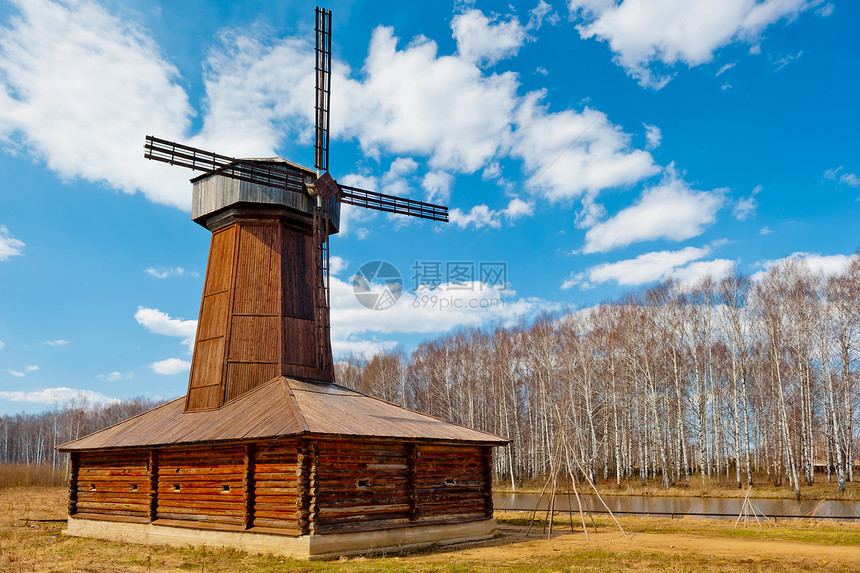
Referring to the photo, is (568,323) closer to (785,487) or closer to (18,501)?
(785,487)

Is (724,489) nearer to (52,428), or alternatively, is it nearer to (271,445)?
(271,445)

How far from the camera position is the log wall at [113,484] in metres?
18.5

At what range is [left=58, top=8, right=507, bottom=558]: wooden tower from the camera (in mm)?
14703

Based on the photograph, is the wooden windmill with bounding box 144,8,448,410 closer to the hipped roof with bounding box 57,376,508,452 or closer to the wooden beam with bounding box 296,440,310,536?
the hipped roof with bounding box 57,376,508,452

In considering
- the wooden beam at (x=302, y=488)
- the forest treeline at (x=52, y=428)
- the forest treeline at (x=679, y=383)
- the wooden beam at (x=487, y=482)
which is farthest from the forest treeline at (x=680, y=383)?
the forest treeline at (x=52, y=428)

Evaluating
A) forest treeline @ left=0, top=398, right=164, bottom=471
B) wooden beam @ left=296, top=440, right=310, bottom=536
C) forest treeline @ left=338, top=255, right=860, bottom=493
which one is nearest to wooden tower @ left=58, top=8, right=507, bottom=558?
wooden beam @ left=296, top=440, right=310, bottom=536

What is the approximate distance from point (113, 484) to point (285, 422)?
8713 mm

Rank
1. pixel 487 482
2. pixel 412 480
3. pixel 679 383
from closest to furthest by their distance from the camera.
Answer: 1. pixel 412 480
2. pixel 487 482
3. pixel 679 383

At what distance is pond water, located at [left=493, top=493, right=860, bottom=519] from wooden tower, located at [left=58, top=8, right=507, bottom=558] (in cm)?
940

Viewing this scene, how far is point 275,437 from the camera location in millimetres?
14094

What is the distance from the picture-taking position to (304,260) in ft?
70.1

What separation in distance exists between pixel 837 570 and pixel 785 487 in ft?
83.6

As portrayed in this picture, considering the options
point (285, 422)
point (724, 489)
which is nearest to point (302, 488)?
point (285, 422)

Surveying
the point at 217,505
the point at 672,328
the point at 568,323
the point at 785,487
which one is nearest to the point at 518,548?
the point at 217,505
